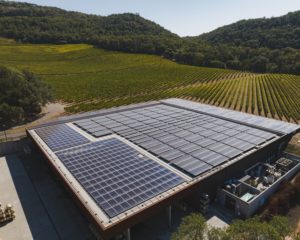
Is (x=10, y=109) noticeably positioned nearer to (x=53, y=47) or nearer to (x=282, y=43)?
(x=53, y=47)

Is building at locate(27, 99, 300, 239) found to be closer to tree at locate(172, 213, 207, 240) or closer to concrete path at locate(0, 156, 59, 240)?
tree at locate(172, 213, 207, 240)

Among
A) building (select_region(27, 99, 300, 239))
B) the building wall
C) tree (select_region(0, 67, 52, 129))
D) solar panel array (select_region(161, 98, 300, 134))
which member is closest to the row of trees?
building (select_region(27, 99, 300, 239))

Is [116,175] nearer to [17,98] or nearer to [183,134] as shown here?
[183,134]

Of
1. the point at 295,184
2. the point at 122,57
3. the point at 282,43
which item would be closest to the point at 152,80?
the point at 122,57

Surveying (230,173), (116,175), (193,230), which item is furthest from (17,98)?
(193,230)

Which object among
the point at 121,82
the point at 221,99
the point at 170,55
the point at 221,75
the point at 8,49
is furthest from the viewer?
the point at 170,55

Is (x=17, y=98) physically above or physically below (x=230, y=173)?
above
